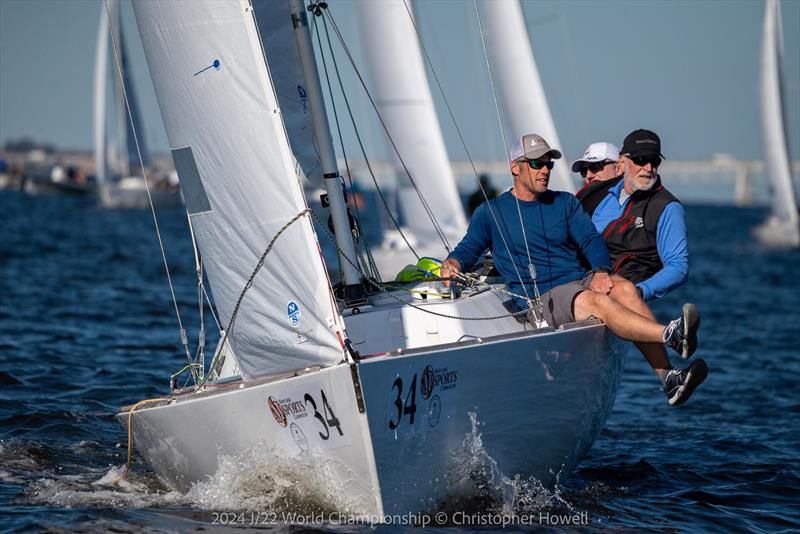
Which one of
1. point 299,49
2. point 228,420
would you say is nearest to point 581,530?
point 228,420

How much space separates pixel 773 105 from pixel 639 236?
32.4 meters

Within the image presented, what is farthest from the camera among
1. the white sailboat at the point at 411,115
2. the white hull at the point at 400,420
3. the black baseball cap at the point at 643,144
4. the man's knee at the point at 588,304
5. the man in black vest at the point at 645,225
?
the white sailboat at the point at 411,115

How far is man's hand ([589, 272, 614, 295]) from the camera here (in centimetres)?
555

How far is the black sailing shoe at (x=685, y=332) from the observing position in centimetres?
500

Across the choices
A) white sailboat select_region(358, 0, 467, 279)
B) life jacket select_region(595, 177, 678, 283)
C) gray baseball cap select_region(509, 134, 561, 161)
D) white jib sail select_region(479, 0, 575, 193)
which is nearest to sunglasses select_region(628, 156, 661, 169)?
life jacket select_region(595, 177, 678, 283)

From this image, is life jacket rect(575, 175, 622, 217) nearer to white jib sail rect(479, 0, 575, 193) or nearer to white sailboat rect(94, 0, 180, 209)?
white jib sail rect(479, 0, 575, 193)

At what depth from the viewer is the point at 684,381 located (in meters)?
5.28

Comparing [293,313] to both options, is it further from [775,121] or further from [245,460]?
[775,121]

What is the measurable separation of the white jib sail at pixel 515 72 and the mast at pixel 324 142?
6986mm

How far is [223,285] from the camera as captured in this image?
200 inches

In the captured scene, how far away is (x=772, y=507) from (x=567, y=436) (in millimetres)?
1309

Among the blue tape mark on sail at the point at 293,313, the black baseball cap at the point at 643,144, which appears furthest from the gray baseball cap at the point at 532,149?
the blue tape mark on sail at the point at 293,313

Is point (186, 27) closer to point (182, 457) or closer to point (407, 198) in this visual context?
point (182, 457)

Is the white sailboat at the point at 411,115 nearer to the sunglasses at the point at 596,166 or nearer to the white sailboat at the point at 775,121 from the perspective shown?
the sunglasses at the point at 596,166
